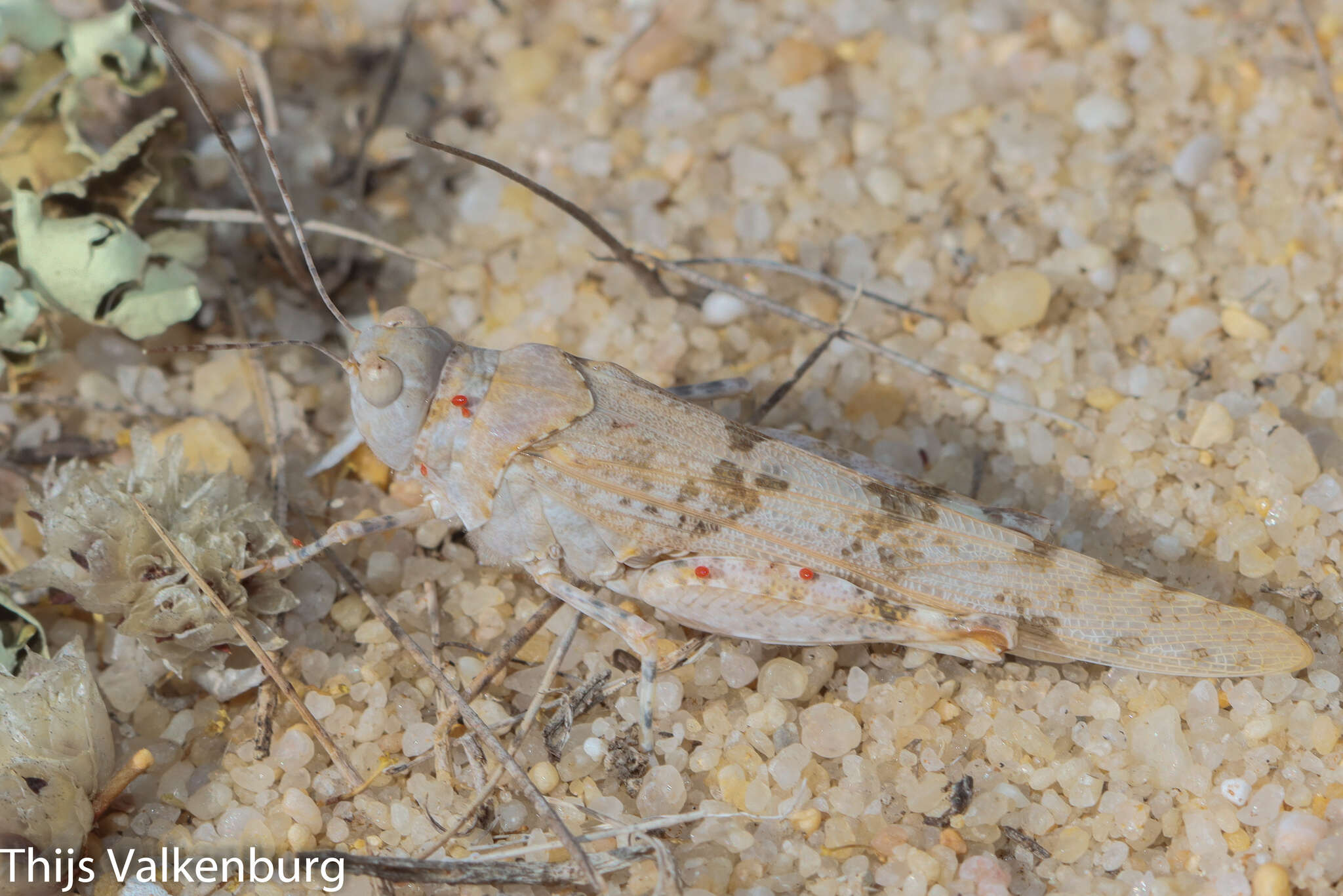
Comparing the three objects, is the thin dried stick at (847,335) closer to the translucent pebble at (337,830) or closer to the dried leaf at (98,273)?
the dried leaf at (98,273)

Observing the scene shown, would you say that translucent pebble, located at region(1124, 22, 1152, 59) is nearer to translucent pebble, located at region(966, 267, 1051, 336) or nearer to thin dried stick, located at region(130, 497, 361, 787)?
translucent pebble, located at region(966, 267, 1051, 336)

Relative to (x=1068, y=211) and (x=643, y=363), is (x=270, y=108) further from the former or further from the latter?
(x=1068, y=211)

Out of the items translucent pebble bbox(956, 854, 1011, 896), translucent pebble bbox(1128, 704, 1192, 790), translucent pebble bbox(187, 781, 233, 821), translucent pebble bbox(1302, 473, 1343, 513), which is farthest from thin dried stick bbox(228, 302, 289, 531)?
translucent pebble bbox(1302, 473, 1343, 513)

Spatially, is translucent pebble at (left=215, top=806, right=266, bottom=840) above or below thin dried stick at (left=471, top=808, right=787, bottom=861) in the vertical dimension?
below

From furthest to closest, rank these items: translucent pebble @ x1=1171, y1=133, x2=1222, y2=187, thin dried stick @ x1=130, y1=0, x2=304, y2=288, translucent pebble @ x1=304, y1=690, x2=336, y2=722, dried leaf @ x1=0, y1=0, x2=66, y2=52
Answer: translucent pebble @ x1=1171, y1=133, x2=1222, y2=187 < dried leaf @ x1=0, y1=0, x2=66, y2=52 < translucent pebble @ x1=304, y1=690, x2=336, y2=722 < thin dried stick @ x1=130, y1=0, x2=304, y2=288

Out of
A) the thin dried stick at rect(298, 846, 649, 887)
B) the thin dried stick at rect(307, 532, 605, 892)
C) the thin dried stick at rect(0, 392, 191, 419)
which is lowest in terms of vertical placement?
the thin dried stick at rect(298, 846, 649, 887)

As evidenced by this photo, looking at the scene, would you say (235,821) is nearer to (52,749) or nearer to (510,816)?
(52,749)

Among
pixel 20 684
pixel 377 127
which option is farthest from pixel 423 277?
pixel 20 684

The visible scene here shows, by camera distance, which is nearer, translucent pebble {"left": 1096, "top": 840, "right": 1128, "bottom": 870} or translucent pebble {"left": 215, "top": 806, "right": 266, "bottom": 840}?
translucent pebble {"left": 1096, "top": 840, "right": 1128, "bottom": 870}
